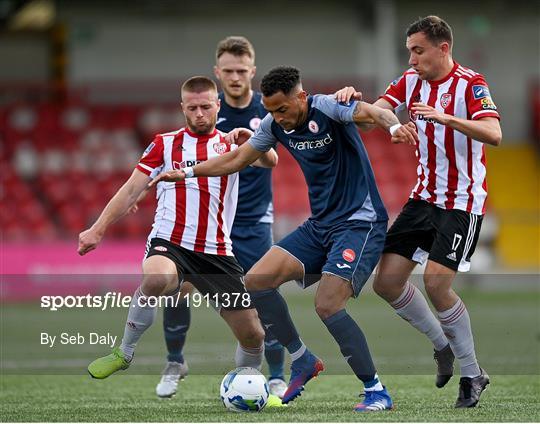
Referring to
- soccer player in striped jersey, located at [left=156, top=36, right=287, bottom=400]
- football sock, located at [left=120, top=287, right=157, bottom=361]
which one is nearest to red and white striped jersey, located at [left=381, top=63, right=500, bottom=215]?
soccer player in striped jersey, located at [left=156, top=36, right=287, bottom=400]

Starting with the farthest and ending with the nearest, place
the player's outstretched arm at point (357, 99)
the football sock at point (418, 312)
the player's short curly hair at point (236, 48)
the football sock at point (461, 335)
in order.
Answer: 1. the player's short curly hair at point (236, 48)
2. the football sock at point (418, 312)
3. the football sock at point (461, 335)
4. the player's outstretched arm at point (357, 99)

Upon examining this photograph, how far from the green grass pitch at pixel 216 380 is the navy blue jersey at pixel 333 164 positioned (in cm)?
121

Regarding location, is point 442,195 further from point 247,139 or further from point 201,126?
point 201,126

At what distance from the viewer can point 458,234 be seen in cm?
688

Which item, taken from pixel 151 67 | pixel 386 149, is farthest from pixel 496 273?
pixel 151 67

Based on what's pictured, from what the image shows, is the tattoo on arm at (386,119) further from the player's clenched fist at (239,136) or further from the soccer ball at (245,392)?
the soccer ball at (245,392)

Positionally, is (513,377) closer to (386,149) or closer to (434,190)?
→ (434,190)

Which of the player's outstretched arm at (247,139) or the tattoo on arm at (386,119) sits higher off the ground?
the tattoo on arm at (386,119)

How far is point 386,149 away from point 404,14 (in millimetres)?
3201

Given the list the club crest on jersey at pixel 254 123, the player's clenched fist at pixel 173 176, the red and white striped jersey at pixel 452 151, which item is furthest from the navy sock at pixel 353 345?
the club crest on jersey at pixel 254 123

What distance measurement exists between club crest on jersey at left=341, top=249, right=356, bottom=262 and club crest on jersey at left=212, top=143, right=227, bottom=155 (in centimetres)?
127

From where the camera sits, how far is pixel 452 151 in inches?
273

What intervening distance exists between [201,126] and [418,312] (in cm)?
187

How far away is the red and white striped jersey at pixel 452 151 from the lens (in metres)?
6.86
